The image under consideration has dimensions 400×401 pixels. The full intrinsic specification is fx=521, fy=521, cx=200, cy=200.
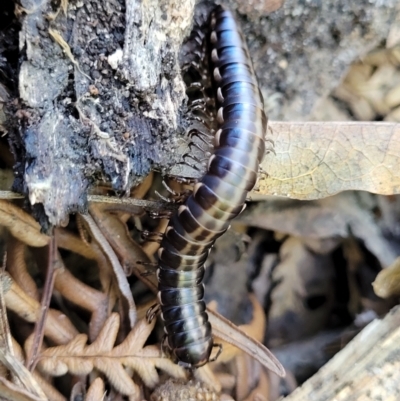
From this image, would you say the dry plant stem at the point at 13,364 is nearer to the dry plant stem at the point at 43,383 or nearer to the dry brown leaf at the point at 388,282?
the dry plant stem at the point at 43,383

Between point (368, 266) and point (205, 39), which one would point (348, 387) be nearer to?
point (368, 266)

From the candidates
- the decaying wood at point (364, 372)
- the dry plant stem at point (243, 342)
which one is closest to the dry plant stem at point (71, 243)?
the dry plant stem at point (243, 342)

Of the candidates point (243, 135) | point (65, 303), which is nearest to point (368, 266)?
point (243, 135)

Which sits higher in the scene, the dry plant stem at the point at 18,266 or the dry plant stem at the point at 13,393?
the dry plant stem at the point at 18,266

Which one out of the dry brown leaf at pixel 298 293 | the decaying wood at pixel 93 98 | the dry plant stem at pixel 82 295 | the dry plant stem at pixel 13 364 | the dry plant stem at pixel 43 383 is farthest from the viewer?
the dry brown leaf at pixel 298 293

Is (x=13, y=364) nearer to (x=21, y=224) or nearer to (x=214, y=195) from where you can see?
(x=21, y=224)

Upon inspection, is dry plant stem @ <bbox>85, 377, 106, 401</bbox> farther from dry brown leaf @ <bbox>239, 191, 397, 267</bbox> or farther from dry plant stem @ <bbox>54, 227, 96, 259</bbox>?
dry brown leaf @ <bbox>239, 191, 397, 267</bbox>

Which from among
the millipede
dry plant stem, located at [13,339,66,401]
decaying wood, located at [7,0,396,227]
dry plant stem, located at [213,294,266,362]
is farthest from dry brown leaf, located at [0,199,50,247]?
dry plant stem, located at [213,294,266,362]
